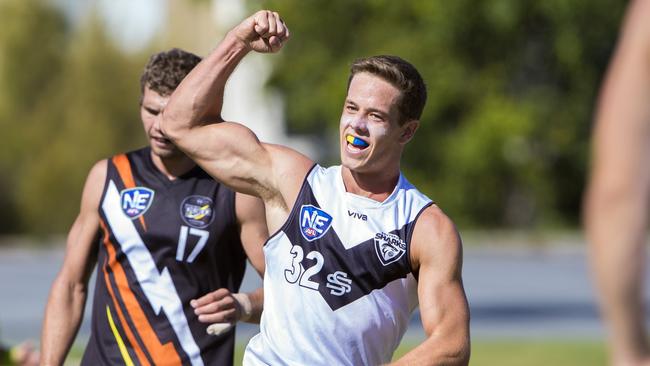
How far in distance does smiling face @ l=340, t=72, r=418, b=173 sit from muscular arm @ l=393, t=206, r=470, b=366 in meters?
0.29

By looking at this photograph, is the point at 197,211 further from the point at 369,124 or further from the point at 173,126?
the point at 369,124

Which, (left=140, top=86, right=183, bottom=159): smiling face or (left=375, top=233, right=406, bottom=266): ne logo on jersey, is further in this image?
(left=140, top=86, right=183, bottom=159): smiling face

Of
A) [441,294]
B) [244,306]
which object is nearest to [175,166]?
[244,306]

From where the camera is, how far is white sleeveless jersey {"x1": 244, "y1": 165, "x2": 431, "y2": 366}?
454 centimetres

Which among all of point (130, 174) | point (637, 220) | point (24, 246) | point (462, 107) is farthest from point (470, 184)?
point (637, 220)

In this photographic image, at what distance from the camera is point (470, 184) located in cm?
3709

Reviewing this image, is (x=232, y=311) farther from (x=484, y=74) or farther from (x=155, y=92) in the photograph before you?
(x=484, y=74)

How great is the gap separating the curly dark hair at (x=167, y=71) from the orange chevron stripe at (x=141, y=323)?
25.9 inches

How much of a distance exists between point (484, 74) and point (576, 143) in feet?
13.7

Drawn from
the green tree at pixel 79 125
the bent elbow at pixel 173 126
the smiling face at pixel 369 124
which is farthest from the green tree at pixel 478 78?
the smiling face at pixel 369 124

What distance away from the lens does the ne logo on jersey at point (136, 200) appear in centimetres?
564

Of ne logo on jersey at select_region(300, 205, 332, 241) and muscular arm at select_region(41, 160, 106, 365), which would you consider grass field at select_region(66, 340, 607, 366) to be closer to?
muscular arm at select_region(41, 160, 106, 365)

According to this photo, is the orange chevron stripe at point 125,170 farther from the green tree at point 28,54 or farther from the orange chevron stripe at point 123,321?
the green tree at point 28,54

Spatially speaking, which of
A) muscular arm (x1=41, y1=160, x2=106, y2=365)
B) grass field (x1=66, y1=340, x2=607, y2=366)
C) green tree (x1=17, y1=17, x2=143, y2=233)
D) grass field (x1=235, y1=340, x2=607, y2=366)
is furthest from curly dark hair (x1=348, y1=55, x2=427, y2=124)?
green tree (x1=17, y1=17, x2=143, y2=233)
